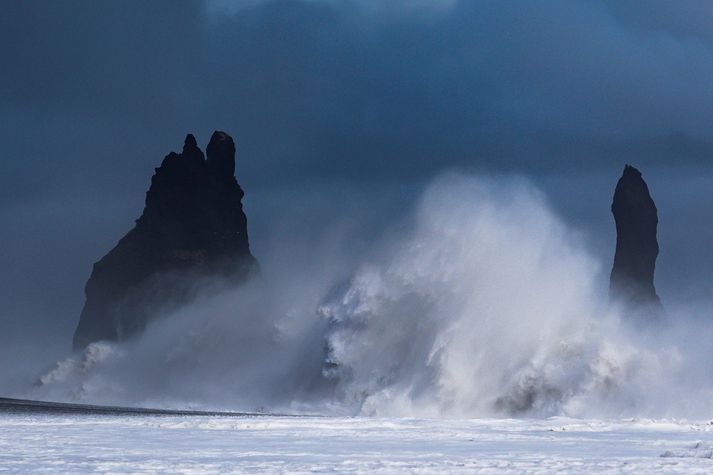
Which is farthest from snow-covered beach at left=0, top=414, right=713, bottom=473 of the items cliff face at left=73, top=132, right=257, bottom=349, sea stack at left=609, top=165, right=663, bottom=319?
sea stack at left=609, top=165, right=663, bottom=319

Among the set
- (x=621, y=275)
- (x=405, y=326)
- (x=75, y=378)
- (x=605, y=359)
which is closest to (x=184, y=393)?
(x=75, y=378)

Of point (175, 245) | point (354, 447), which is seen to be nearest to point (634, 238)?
point (175, 245)

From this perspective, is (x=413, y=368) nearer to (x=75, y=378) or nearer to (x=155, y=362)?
(x=155, y=362)

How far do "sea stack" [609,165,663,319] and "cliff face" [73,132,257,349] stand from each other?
1434 inches

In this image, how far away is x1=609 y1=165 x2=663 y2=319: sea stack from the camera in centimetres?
11619

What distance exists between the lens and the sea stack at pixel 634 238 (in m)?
116

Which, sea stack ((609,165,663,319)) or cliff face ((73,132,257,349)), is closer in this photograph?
cliff face ((73,132,257,349))

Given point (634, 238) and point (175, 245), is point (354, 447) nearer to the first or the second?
point (175, 245)

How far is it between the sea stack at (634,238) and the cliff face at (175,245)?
1434 inches

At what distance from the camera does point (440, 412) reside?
153ft

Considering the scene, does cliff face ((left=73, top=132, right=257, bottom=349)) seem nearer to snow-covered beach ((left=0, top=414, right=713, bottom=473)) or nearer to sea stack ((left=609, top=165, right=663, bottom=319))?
sea stack ((left=609, top=165, right=663, bottom=319))

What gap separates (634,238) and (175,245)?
45.4m

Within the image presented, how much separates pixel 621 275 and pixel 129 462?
10305 cm

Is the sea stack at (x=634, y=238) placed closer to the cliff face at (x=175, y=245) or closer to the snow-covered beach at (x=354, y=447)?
the cliff face at (x=175, y=245)
